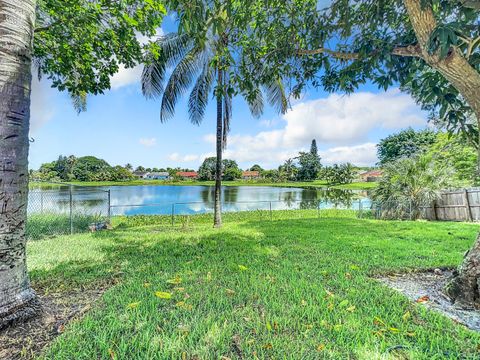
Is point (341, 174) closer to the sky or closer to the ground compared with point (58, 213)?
closer to the sky

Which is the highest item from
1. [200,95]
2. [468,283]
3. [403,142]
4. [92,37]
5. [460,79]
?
[403,142]

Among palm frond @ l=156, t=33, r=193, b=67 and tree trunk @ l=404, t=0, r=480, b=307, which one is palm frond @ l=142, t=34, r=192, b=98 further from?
tree trunk @ l=404, t=0, r=480, b=307

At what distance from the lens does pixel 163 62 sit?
8.56 meters

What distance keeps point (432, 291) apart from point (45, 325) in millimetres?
3644

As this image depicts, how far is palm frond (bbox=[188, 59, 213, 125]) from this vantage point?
9047 mm

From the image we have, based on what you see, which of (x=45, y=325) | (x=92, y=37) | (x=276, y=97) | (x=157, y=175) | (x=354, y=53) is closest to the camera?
(x=45, y=325)

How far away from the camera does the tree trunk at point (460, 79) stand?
246 centimetres

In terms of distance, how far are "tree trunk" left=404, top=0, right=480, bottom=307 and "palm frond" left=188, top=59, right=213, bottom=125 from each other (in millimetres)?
7245

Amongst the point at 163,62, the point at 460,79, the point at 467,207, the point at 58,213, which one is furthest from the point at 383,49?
the point at 467,207

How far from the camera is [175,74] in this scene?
8.77 metres

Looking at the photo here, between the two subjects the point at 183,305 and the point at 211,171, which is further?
the point at 211,171

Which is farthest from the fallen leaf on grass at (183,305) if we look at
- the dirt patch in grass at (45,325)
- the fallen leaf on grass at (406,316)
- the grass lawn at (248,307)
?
the fallen leaf on grass at (406,316)

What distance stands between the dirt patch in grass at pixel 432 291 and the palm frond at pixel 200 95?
782 cm

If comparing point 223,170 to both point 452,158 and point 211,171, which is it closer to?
point 211,171
